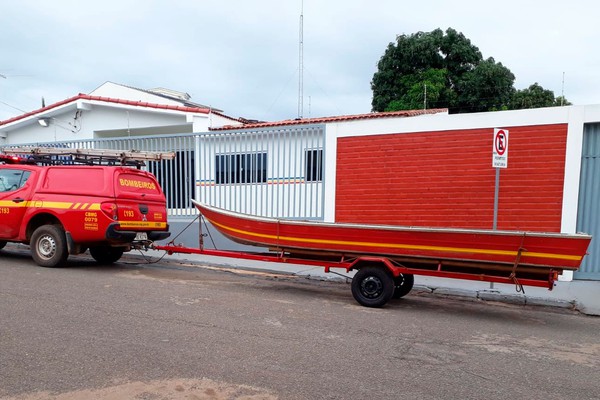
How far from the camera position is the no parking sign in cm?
729

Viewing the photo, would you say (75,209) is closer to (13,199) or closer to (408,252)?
(13,199)

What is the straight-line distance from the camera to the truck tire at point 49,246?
26.2 feet

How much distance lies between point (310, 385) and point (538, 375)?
2078 millimetres

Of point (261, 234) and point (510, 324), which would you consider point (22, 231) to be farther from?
point (510, 324)

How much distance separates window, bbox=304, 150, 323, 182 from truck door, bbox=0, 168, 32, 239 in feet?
18.7

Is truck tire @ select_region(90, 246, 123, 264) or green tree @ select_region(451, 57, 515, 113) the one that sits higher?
green tree @ select_region(451, 57, 515, 113)

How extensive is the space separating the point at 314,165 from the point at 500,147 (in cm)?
439

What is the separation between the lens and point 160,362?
155 inches

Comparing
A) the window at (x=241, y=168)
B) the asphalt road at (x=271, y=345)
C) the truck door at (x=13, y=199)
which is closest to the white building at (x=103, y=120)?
the window at (x=241, y=168)

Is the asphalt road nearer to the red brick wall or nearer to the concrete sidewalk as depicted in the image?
the concrete sidewalk

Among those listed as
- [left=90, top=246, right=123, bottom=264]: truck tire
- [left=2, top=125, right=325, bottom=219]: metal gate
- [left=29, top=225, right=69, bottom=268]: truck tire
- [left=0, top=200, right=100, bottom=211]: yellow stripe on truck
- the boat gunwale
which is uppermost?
[left=2, top=125, right=325, bottom=219]: metal gate

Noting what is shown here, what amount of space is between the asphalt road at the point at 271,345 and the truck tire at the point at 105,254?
2034 millimetres

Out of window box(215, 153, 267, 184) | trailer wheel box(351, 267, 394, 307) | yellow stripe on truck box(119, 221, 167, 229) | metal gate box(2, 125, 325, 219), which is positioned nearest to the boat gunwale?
trailer wheel box(351, 267, 394, 307)

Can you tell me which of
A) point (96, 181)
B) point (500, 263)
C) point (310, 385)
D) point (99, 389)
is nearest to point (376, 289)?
point (500, 263)
